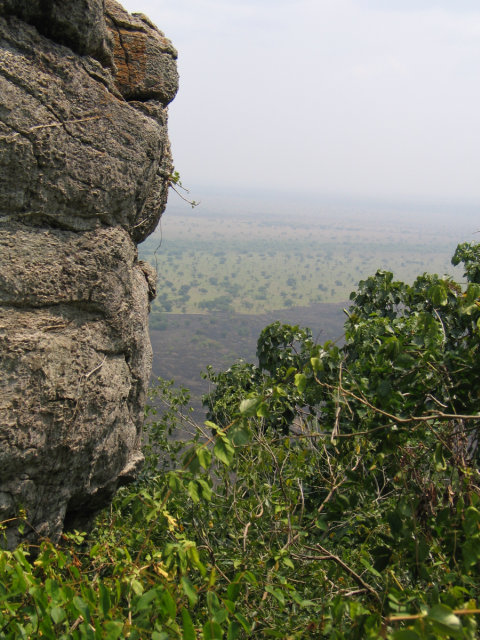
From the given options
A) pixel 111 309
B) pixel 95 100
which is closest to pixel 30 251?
pixel 111 309

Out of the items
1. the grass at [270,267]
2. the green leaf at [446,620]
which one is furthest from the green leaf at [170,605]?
the grass at [270,267]

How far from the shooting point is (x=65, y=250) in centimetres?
421

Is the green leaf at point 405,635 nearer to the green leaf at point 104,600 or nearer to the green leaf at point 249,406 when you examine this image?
the green leaf at point 249,406

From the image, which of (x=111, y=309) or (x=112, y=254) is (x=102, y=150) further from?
(x=111, y=309)

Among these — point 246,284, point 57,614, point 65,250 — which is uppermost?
point 65,250

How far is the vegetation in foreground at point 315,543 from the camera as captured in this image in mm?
2135

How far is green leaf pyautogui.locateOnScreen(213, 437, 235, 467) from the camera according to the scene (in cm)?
223

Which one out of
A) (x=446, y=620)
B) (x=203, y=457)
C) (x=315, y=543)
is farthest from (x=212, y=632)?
(x=315, y=543)

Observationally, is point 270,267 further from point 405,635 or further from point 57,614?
point 405,635

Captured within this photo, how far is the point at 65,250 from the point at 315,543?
3.00m

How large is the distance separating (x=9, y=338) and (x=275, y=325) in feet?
19.6

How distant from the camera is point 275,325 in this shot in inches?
367

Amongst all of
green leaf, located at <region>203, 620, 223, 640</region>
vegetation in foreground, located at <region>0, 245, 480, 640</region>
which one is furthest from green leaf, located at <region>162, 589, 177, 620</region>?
green leaf, located at <region>203, 620, 223, 640</region>

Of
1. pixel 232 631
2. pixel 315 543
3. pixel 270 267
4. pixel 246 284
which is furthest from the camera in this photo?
pixel 270 267
